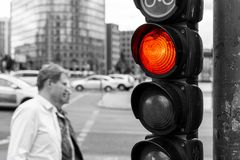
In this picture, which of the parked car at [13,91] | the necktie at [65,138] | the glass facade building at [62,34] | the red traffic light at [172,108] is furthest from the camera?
the glass facade building at [62,34]

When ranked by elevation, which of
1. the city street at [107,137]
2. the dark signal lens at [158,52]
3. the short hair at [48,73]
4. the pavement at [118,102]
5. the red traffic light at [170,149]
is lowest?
the pavement at [118,102]

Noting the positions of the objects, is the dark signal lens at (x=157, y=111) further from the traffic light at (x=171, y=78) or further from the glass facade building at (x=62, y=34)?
the glass facade building at (x=62, y=34)

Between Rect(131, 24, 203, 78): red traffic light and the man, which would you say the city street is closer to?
the man

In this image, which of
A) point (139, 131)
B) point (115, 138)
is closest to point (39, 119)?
point (115, 138)

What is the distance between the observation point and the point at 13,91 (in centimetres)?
1872

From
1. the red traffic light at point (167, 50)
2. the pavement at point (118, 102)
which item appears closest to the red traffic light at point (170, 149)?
the red traffic light at point (167, 50)

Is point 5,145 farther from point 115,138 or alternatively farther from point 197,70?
point 197,70

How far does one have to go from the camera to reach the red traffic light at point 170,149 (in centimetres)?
209

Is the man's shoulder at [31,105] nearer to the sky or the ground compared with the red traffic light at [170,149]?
nearer to the sky

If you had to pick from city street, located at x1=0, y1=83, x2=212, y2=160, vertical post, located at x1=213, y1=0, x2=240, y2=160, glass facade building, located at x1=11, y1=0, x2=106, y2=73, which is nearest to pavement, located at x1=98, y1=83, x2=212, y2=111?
city street, located at x1=0, y1=83, x2=212, y2=160

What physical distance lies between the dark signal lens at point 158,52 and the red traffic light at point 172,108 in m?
0.08

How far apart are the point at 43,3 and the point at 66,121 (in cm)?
15291

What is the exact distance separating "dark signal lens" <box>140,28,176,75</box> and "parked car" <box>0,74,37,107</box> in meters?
16.7

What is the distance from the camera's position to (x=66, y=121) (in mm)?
3631
